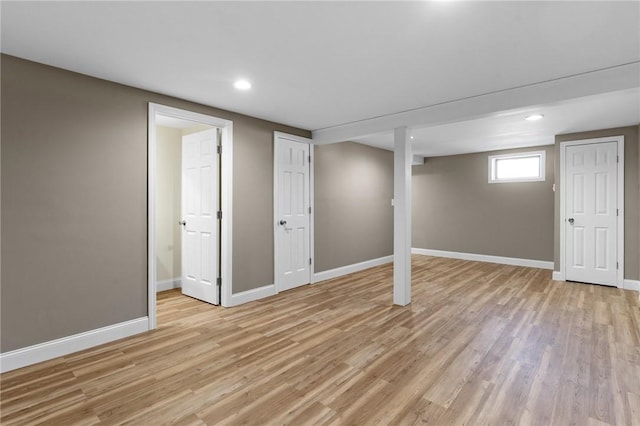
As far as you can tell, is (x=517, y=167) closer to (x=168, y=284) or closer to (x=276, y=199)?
(x=276, y=199)

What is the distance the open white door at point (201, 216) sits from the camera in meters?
4.04

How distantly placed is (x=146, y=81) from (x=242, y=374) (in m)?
2.75

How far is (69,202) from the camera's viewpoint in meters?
2.76

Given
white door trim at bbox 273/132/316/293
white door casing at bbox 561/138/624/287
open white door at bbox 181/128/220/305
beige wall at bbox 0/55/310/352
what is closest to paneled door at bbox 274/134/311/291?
white door trim at bbox 273/132/316/293

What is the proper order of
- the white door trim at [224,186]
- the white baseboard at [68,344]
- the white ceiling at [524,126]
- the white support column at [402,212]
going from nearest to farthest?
the white baseboard at [68,344] → the white door trim at [224,186] → the white ceiling at [524,126] → the white support column at [402,212]

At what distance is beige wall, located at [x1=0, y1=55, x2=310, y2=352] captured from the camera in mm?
2490

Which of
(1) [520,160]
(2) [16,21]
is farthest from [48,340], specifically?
(1) [520,160]

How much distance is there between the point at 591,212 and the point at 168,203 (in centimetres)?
666

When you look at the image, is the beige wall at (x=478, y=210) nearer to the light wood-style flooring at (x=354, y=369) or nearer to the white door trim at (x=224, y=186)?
the light wood-style flooring at (x=354, y=369)

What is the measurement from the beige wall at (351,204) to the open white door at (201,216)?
176 cm

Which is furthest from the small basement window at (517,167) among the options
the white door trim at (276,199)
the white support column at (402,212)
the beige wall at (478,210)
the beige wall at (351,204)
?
the white door trim at (276,199)

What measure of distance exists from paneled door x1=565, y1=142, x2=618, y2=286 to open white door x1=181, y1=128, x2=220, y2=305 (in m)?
5.50

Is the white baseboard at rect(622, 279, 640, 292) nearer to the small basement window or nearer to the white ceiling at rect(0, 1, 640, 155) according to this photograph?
the small basement window

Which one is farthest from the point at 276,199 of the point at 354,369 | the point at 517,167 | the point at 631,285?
the point at 631,285
